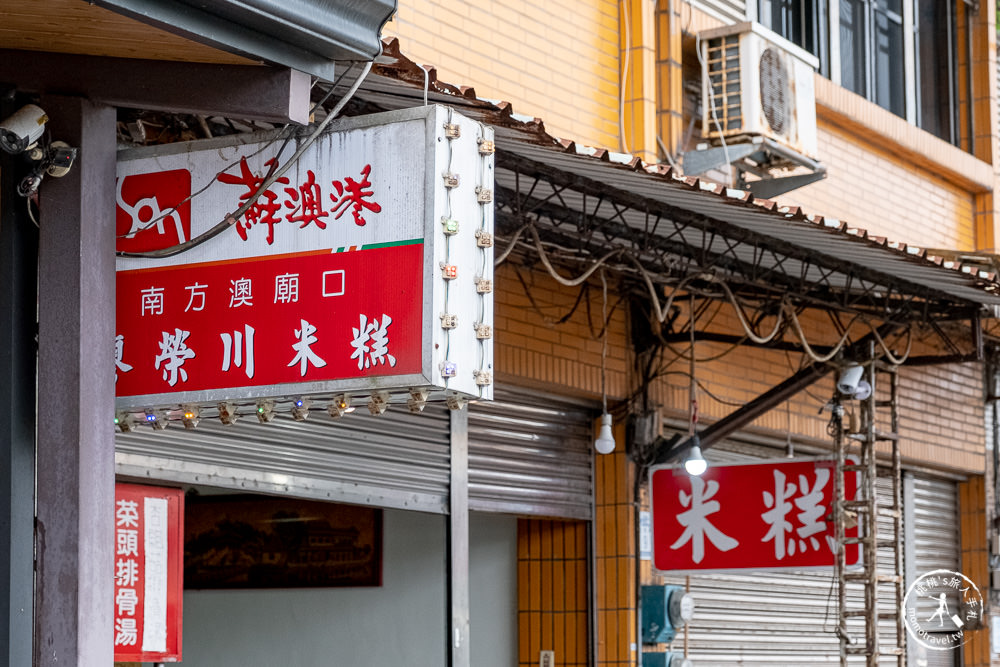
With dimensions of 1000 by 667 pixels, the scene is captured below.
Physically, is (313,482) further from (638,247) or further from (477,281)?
(477,281)

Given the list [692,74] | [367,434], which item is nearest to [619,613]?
[367,434]

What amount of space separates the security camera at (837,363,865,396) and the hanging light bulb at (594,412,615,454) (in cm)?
164

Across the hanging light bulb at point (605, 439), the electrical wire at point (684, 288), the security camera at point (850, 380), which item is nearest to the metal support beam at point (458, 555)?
the hanging light bulb at point (605, 439)

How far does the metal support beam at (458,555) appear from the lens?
9453mm

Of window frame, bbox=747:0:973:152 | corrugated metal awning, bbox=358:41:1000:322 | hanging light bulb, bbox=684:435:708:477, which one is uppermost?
window frame, bbox=747:0:973:152

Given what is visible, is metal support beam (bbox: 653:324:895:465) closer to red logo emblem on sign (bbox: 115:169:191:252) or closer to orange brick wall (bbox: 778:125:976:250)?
orange brick wall (bbox: 778:125:976:250)

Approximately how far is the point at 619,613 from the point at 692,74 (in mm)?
3769

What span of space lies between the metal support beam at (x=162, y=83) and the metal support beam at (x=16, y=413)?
0.48 ft

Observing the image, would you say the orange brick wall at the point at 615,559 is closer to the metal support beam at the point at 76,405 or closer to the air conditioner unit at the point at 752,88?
the air conditioner unit at the point at 752,88

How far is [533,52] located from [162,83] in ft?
16.2

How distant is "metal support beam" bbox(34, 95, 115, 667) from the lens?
15.2 feet

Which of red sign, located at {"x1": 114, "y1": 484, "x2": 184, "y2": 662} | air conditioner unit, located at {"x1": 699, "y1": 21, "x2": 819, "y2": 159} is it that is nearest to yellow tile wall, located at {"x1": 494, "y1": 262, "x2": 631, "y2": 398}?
air conditioner unit, located at {"x1": 699, "y1": 21, "x2": 819, "y2": 159}

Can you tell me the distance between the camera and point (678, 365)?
37.3 ft

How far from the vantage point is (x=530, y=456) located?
34.5 ft
